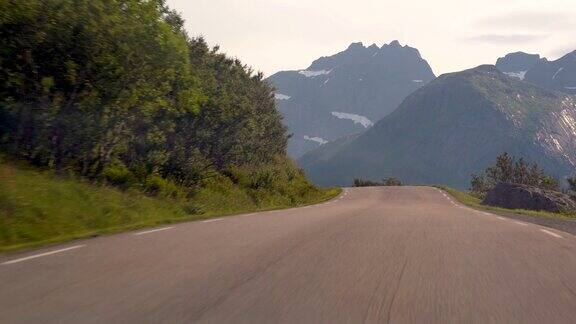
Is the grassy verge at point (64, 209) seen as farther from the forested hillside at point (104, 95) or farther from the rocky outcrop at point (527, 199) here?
the rocky outcrop at point (527, 199)

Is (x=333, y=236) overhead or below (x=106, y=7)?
below

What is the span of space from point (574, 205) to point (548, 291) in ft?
113

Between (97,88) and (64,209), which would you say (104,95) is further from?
(64,209)

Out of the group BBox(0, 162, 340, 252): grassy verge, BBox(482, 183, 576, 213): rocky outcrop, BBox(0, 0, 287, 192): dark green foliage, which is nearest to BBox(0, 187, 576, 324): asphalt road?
BBox(0, 162, 340, 252): grassy verge

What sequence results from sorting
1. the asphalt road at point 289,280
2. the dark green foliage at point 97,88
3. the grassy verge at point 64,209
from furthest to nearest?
the dark green foliage at point 97,88
the grassy verge at point 64,209
the asphalt road at point 289,280

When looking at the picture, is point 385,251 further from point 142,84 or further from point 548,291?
point 142,84

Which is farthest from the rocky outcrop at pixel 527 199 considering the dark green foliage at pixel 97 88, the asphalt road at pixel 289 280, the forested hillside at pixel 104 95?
the asphalt road at pixel 289 280

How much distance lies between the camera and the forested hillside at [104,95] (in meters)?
16.1

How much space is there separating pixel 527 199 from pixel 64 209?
30.2 m

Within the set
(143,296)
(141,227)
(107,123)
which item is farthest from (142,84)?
(143,296)

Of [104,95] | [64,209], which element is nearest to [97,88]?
[104,95]

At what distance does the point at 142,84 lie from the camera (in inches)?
726

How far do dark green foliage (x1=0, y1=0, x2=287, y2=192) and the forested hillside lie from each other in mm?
24

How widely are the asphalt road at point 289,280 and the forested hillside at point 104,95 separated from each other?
217 inches
